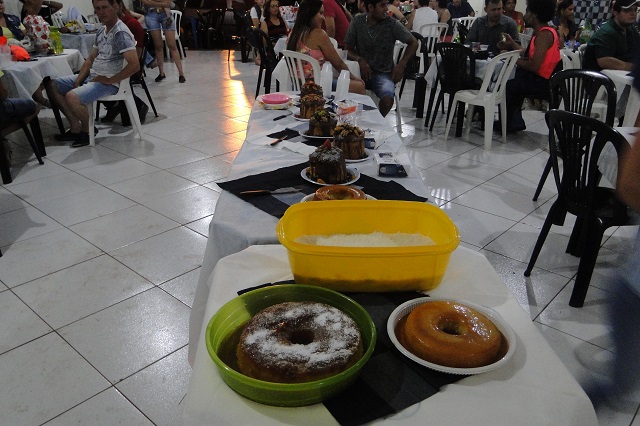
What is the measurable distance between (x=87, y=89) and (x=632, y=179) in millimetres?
4002

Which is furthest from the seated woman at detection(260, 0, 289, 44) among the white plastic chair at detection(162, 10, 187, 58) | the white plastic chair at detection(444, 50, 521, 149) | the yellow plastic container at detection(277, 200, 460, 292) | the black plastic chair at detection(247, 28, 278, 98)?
the yellow plastic container at detection(277, 200, 460, 292)

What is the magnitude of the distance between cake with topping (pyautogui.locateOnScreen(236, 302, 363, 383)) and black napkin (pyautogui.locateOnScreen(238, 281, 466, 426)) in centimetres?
4

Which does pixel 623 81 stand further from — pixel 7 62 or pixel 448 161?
pixel 7 62

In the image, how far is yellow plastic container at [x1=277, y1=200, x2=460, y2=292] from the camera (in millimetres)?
869

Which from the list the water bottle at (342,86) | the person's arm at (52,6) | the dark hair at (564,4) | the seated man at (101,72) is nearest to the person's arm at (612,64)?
the dark hair at (564,4)

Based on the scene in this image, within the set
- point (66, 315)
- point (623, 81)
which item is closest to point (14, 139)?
point (66, 315)

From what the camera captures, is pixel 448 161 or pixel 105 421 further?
pixel 448 161

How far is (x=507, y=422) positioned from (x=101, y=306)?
72.3 inches

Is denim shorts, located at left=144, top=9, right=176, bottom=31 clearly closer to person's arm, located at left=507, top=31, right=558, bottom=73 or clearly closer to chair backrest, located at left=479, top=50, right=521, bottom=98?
chair backrest, located at left=479, top=50, right=521, bottom=98

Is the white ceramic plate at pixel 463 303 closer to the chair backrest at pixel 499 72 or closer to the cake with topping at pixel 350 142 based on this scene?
the cake with topping at pixel 350 142

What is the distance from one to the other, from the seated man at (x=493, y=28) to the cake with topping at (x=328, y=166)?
12.2 feet

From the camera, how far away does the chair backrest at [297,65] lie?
11.5 ft

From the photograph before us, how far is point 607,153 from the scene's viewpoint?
1.98m

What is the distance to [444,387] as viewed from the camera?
724mm
